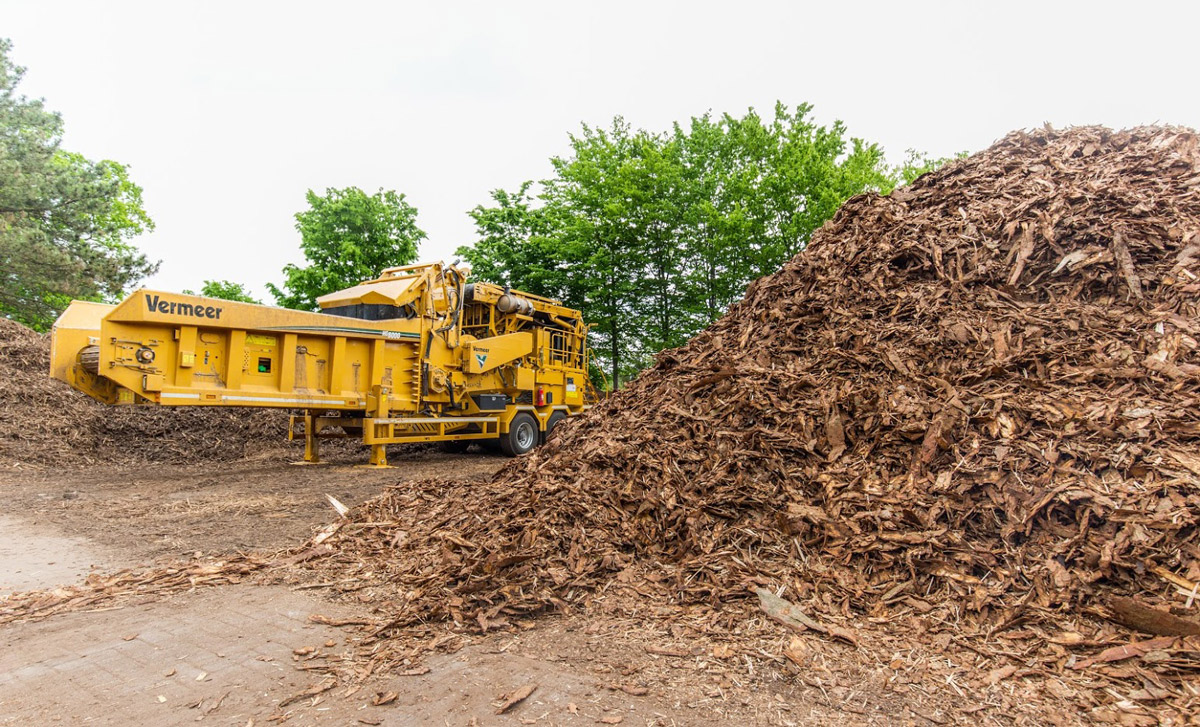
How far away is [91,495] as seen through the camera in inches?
316

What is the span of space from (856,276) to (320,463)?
30.1ft

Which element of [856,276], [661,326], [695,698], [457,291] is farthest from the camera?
[661,326]

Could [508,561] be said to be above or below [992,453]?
below

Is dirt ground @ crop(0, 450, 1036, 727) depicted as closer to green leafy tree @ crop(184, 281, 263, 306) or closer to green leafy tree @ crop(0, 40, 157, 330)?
green leafy tree @ crop(0, 40, 157, 330)

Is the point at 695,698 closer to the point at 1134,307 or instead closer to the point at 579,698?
the point at 579,698

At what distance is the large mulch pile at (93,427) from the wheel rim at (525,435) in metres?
4.58

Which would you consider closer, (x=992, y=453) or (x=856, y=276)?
(x=992, y=453)

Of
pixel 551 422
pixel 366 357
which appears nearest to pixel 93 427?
pixel 366 357

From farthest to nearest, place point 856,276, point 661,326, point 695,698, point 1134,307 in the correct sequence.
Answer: point 661,326, point 856,276, point 1134,307, point 695,698

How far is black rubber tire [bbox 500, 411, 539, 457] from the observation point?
12969 millimetres

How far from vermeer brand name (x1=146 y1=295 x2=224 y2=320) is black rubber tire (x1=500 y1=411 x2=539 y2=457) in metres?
5.66

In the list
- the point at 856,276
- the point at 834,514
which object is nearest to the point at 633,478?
the point at 834,514

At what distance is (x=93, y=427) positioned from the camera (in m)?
11.8

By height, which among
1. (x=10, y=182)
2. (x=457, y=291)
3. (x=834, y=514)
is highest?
(x=10, y=182)
